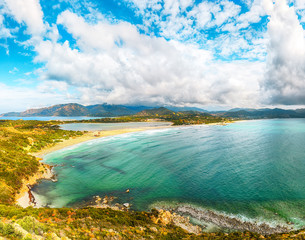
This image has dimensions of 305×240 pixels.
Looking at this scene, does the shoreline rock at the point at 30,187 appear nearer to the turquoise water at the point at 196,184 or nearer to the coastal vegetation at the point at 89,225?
the turquoise water at the point at 196,184

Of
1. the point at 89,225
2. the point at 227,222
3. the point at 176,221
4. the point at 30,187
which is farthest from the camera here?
the point at 30,187

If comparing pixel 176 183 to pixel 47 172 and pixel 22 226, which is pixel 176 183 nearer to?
pixel 22 226

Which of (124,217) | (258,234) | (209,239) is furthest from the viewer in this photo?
(124,217)

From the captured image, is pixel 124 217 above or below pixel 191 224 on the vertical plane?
above

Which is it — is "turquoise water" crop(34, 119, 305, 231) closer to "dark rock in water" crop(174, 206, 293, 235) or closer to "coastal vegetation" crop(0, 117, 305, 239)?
"dark rock in water" crop(174, 206, 293, 235)

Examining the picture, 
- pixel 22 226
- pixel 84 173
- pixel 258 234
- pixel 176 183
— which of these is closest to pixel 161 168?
pixel 176 183

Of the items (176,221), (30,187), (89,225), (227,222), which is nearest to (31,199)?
(30,187)

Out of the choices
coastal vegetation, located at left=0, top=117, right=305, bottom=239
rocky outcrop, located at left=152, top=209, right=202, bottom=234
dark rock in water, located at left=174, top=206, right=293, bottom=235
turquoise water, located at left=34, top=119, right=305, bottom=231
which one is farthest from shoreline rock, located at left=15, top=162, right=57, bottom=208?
dark rock in water, located at left=174, top=206, right=293, bottom=235

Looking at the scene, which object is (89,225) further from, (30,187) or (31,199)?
(30,187)
